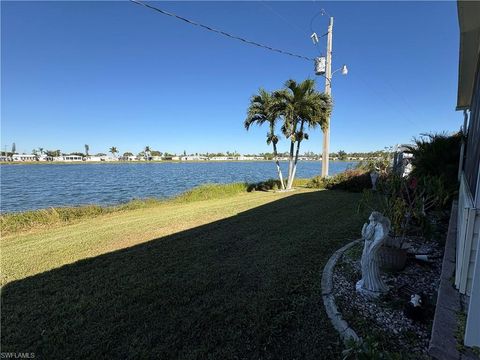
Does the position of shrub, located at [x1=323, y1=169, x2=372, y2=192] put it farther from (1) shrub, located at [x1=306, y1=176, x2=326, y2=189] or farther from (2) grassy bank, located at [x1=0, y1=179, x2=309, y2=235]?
(2) grassy bank, located at [x1=0, y1=179, x2=309, y2=235]

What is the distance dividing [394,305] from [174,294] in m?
2.18

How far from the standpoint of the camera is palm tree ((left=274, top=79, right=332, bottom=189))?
39.6ft

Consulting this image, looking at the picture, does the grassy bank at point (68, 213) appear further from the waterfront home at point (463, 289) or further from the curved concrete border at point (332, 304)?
the waterfront home at point (463, 289)

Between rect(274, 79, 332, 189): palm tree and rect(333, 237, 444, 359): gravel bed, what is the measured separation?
31.0 feet

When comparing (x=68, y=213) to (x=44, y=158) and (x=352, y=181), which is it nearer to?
(x=352, y=181)

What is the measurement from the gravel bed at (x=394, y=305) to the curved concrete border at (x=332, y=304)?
1.9 inches

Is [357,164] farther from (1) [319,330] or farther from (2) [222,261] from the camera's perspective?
(1) [319,330]

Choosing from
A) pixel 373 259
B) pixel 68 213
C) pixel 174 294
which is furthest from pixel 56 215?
pixel 373 259

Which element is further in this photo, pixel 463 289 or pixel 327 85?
pixel 327 85

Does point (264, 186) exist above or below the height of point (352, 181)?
below

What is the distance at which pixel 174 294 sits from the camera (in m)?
2.98

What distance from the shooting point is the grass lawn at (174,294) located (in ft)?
7.18

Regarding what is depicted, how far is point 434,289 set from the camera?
272 centimetres

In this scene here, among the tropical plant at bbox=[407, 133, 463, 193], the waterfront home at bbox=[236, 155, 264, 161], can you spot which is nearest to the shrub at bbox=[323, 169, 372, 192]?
the tropical plant at bbox=[407, 133, 463, 193]
